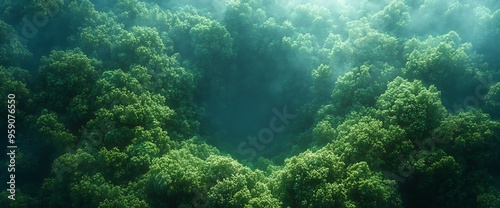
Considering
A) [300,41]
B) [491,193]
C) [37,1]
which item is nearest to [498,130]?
[491,193]

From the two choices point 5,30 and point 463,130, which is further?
point 5,30

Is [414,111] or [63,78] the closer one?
[414,111]

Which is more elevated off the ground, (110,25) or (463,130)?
(110,25)

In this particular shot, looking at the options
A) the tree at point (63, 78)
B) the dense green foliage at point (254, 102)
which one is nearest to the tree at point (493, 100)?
the dense green foliage at point (254, 102)

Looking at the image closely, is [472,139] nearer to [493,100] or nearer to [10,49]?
[493,100]

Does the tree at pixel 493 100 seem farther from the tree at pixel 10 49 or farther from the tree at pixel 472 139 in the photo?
the tree at pixel 10 49

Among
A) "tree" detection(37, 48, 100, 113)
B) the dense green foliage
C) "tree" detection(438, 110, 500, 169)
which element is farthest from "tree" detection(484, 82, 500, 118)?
"tree" detection(37, 48, 100, 113)

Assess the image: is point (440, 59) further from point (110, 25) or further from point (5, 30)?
point (5, 30)

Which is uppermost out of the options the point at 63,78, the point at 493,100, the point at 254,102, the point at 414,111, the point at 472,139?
the point at 254,102

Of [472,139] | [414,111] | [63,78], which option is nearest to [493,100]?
[472,139]
